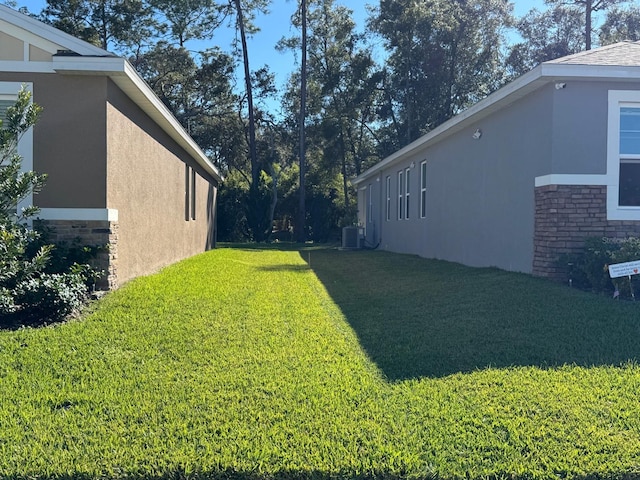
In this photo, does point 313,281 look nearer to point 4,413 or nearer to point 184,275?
point 184,275

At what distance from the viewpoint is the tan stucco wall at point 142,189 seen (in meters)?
8.59

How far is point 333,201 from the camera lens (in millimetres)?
33844

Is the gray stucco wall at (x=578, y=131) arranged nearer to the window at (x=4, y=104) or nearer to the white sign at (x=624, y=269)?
the white sign at (x=624, y=269)

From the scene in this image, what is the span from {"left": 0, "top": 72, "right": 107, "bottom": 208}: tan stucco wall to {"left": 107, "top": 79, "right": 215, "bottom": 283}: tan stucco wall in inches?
6.7

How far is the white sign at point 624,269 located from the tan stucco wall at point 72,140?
6820 millimetres

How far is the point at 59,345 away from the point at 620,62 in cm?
878

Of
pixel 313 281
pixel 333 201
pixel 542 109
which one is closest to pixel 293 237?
pixel 333 201

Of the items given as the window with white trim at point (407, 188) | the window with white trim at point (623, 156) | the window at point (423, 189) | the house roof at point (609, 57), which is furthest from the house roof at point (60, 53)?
the window with white trim at point (407, 188)

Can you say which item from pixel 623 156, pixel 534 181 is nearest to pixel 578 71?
pixel 623 156

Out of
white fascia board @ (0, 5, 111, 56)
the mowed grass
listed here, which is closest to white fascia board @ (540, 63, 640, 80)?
the mowed grass

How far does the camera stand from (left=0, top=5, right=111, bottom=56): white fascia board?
794 cm

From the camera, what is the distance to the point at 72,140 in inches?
316

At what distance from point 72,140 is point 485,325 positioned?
607 cm

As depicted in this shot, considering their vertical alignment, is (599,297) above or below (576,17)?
below
